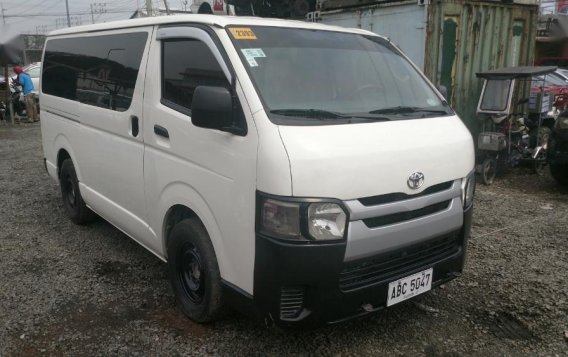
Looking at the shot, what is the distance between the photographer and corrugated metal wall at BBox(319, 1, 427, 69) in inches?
275

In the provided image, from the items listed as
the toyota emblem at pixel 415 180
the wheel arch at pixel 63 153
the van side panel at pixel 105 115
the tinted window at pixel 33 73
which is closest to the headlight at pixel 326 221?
the toyota emblem at pixel 415 180

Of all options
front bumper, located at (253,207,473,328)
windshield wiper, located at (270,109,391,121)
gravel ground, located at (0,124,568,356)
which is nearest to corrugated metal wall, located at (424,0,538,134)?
gravel ground, located at (0,124,568,356)

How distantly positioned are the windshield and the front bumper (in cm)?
70

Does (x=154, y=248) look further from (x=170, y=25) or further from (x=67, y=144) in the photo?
(x=67, y=144)

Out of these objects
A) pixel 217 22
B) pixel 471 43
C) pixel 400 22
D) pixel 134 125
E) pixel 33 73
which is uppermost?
pixel 400 22

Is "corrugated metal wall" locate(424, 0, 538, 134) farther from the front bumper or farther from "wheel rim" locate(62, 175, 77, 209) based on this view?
the front bumper

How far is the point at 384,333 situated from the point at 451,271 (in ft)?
1.85

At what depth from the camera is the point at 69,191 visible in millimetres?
5168

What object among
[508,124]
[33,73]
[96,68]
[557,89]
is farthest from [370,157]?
[33,73]

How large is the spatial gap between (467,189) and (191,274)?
180 centimetres

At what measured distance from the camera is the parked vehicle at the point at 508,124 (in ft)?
22.3

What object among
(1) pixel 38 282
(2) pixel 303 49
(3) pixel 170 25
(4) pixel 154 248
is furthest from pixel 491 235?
(1) pixel 38 282

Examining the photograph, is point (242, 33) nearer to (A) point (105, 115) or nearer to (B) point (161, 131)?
(B) point (161, 131)

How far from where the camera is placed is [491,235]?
4805mm
